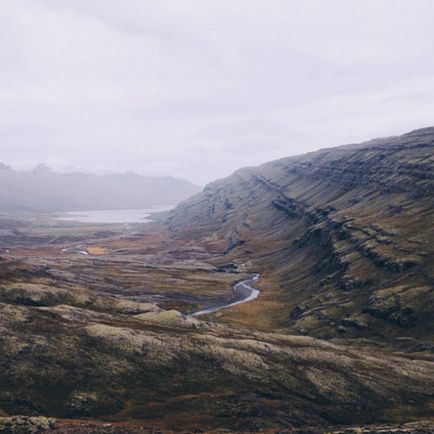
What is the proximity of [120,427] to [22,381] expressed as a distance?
68.2ft

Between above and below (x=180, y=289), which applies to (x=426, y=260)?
above

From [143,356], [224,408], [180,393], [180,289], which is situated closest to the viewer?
[224,408]

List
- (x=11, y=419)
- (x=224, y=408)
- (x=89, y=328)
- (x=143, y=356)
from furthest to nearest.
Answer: (x=89, y=328) → (x=143, y=356) → (x=224, y=408) → (x=11, y=419)

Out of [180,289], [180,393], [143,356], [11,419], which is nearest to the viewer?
[11,419]

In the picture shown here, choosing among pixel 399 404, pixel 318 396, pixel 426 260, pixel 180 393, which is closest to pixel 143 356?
pixel 180 393

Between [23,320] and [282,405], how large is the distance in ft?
171

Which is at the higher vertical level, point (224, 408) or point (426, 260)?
point (426, 260)

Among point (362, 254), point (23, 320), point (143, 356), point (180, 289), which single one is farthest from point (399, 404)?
point (180, 289)

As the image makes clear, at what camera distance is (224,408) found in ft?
239

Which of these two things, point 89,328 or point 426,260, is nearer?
point 89,328

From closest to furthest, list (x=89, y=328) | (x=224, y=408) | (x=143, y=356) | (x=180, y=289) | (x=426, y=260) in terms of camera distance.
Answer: (x=224, y=408) → (x=143, y=356) → (x=89, y=328) → (x=426, y=260) → (x=180, y=289)

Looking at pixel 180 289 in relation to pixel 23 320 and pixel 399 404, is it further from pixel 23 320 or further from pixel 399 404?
pixel 399 404

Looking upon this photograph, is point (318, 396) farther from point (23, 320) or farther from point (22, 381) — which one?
point (23, 320)

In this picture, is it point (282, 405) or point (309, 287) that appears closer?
point (282, 405)
